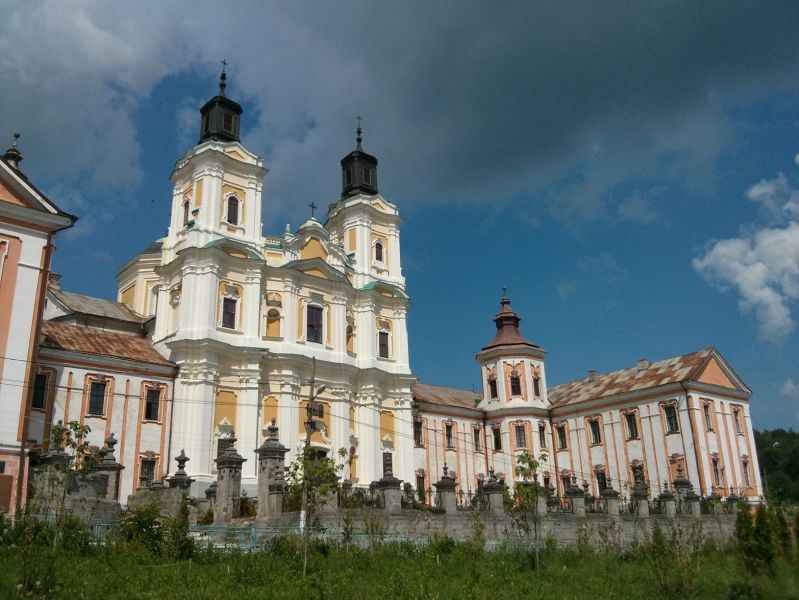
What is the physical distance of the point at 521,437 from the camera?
48750mm

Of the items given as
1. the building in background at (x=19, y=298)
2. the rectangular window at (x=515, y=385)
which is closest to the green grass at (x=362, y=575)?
the building in background at (x=19, y=298)

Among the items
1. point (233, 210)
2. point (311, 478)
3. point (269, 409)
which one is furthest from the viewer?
point (233, 210)

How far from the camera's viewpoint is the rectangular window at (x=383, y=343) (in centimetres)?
4453

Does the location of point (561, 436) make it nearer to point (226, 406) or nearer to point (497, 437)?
point (497, 437)

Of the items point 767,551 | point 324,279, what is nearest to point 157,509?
point 767,551

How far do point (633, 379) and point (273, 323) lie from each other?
23.4 metres

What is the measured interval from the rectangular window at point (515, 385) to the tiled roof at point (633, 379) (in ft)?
9.28

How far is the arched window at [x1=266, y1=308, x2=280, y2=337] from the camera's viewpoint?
39.9 meters

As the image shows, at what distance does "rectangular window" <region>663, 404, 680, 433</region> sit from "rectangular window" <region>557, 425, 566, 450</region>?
7507mm

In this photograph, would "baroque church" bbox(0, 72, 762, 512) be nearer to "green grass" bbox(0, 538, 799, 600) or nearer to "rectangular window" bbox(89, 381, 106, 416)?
"rectangular window" bbox(89, 381, 106, 416)

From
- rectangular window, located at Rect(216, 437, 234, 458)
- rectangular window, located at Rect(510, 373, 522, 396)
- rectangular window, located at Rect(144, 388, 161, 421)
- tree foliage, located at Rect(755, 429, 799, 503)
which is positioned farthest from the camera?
tree foliage, located at Rect(755, 429, 799, 503)

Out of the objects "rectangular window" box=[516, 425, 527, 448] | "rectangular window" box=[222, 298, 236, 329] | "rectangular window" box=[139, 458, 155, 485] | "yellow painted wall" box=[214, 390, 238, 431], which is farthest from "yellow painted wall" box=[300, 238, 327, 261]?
"rectangular window" box=[516, 425, 527, 448]

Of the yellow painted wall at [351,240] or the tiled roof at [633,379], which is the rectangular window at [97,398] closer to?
the yellow painted wall at [351,240]

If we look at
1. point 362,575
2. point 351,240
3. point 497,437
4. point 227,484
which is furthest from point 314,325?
point 362,575
